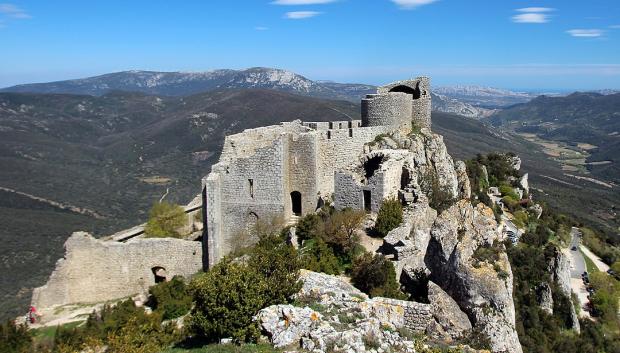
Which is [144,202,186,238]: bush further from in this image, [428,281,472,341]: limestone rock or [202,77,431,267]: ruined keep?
[428,281,472,341]: limestone rock

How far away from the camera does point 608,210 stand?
10194 cm

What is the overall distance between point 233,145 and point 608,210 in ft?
315

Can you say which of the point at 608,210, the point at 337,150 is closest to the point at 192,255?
the point at 337,150

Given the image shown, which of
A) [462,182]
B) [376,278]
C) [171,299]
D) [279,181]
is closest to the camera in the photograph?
[376,278]

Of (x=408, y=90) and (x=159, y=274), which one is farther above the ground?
(x=408, y=90)

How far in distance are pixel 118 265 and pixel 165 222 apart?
3.98 m

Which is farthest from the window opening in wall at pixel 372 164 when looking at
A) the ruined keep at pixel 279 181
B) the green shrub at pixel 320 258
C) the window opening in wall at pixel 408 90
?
the window opening in wall at pixel 408 90

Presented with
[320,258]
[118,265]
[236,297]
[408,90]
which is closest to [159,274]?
[118,265]

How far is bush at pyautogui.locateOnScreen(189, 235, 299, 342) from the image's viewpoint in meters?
12.0

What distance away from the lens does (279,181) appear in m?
23.3

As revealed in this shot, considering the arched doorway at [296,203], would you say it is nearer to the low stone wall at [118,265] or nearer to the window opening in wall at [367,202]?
the window opening in wall at [367,202]

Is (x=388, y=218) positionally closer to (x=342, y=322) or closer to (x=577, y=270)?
(x=342, y=322)

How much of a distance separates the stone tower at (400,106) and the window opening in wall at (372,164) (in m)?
3.88

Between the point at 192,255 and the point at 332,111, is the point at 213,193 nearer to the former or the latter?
the point at 192,255
